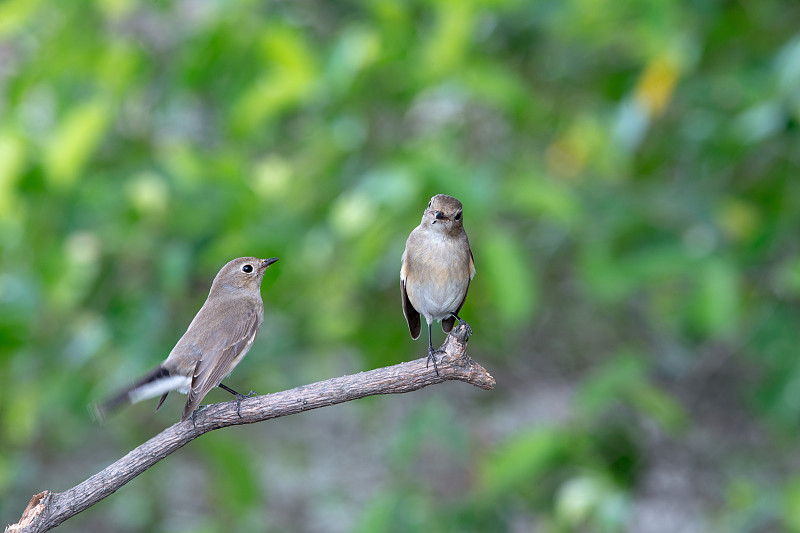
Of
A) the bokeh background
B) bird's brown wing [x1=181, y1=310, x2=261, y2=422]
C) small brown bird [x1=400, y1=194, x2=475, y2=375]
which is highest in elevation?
the bokeh background

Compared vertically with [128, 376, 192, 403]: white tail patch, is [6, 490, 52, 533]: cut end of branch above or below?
below

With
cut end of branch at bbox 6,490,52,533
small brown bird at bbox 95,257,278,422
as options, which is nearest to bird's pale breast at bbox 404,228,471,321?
small brown bird at bbox 95,257,278,422

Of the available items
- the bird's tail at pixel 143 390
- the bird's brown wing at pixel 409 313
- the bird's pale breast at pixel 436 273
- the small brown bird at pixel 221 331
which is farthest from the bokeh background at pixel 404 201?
the bird's tail at pixel 143 390

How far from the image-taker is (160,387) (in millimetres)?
1204

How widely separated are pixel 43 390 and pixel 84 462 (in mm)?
5099

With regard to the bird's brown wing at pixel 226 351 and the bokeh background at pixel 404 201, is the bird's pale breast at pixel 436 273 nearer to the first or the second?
the bird's brown wing at pixel 226 351

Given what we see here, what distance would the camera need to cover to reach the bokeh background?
16.0 ft

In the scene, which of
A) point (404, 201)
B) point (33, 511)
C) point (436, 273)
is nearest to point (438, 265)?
point (436, 273)

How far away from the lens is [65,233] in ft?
17.4

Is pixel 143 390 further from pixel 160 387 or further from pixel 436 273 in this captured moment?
pixel 436 273

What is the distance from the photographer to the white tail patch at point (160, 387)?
108 cm

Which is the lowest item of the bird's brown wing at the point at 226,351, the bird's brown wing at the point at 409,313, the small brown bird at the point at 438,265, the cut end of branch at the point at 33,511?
the cut end of branch at the point at 33,511

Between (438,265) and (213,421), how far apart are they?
1.96ft

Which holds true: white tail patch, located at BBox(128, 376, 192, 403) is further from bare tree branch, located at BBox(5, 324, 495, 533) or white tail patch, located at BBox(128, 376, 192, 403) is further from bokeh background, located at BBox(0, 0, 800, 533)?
bokeh background, located at BBox(0, 0, 800, 533)
